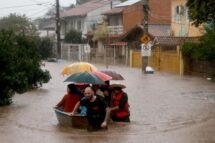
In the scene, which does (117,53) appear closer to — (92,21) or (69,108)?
(92,21)

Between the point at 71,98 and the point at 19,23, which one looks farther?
the point at 19,23

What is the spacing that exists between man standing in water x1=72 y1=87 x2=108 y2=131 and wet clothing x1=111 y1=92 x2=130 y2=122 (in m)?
1.44

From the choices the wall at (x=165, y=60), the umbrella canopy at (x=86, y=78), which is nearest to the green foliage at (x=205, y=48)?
the wall at (x=165, y=60)

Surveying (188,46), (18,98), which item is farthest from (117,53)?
(18,98)

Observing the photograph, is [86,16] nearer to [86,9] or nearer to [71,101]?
[86,9]

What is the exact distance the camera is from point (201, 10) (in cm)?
2372

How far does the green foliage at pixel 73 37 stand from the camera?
276 ft

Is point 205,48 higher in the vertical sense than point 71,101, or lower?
higher

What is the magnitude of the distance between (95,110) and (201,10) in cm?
1045

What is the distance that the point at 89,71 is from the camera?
17391 millimetres

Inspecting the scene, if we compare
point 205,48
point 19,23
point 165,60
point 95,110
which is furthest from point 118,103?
point 19,23

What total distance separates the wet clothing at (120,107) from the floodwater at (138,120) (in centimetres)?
23

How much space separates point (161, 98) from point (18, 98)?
585 centimetres

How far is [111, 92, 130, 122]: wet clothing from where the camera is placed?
1617cm
